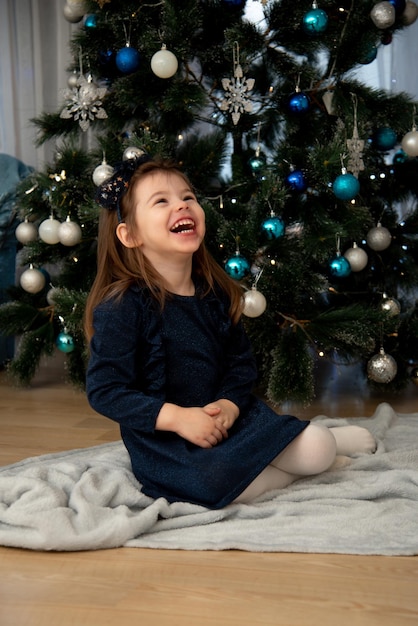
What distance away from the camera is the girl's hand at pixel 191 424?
1461mm

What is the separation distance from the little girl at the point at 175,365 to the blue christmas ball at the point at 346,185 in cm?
48

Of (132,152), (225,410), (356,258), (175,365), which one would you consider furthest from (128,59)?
(225,410)

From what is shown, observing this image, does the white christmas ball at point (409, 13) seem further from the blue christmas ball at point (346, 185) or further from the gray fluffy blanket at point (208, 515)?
the gray fluffy blanket at point (208, 515)

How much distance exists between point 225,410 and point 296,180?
0.78 metres

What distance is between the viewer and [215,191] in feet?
7.60

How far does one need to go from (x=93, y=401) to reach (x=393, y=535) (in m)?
0.59

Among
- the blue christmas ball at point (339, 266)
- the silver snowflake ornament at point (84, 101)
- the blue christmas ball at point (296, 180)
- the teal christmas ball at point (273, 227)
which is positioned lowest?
the blue christmas ball at point (339, 266)

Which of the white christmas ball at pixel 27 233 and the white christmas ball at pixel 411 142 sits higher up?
the white christmas ball at pixel 411 142

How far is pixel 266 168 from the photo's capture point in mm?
2139

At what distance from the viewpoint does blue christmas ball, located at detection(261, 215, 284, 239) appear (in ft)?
6.60

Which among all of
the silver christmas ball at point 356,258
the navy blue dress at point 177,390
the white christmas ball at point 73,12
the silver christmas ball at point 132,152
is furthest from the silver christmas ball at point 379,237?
the white christmas ball at point 73,12

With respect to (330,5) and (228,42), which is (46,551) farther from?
(330,5)

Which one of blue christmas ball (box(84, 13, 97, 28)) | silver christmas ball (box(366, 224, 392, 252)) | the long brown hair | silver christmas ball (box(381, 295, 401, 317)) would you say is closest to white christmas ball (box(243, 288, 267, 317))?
the long brown hair

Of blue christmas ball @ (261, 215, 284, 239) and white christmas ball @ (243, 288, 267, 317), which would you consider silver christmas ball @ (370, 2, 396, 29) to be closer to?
blue christmas ball @ (261, 215, 284, 239)
